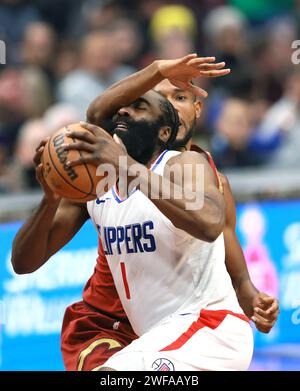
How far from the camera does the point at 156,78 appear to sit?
19.0 ft

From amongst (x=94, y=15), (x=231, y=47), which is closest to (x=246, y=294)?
(x=231, y=47)

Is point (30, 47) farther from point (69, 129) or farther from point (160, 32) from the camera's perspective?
point (69, 129)

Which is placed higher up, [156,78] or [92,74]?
[156,78]

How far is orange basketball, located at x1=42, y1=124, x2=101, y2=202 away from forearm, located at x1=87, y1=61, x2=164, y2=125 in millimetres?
730

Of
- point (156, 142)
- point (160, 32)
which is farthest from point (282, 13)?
point (156, 142)

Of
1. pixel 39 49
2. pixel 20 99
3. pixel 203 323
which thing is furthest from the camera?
pixel 39 49

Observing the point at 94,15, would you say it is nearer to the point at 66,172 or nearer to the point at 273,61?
the point at 273,61

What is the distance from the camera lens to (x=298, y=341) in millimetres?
10164

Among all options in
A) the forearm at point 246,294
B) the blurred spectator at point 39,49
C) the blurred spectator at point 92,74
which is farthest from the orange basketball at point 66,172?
the blurred spectator at point 39,49

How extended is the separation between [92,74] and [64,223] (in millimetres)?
6233

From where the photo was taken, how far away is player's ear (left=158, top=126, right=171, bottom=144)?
580 cm

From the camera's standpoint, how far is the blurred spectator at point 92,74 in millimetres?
12016

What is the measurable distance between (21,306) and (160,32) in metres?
4.98

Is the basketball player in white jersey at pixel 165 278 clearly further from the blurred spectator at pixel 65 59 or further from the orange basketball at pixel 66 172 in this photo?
the blurred spectator at pixel 65 59
